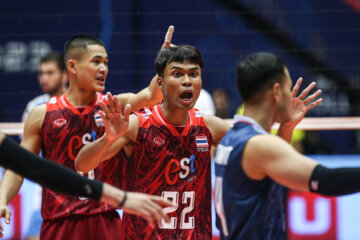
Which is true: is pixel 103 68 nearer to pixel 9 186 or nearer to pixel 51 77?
pixel 9 186

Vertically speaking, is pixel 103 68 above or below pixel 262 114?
above

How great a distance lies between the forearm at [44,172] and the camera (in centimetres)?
295

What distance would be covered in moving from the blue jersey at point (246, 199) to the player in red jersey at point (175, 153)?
2.71 feet

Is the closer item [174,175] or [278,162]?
[278,162]

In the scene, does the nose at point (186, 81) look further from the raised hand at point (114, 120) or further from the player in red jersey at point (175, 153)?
the raised hand at point (114, 120)

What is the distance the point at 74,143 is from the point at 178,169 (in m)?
0.89

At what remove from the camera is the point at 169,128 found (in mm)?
4184

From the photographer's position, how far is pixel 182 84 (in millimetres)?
4086

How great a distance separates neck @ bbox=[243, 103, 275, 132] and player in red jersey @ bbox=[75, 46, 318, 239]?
744 mm

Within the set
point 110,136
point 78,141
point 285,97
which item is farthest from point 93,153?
point 285,97

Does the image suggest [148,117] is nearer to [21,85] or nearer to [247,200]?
[247,200]

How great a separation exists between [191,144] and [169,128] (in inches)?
6.7

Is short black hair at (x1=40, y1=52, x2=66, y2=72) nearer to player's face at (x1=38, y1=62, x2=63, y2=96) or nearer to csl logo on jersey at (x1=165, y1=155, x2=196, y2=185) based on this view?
player's face at (x1=38, y1=62, x2=63, y2=96)

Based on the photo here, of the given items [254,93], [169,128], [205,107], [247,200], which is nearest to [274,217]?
[247,200]
